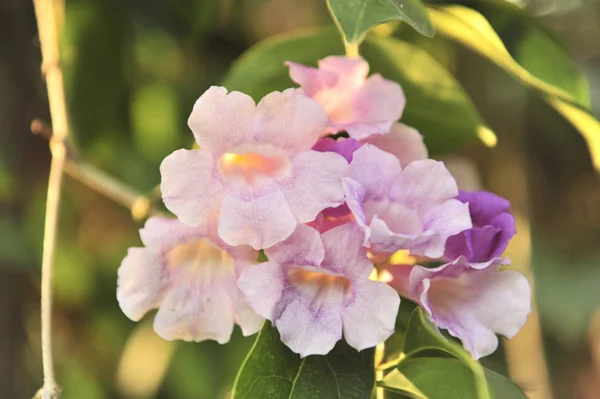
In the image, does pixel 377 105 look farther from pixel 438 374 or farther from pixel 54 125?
pixel 54 125

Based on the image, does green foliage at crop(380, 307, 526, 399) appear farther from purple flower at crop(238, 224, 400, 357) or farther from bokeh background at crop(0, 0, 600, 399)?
bokeh background at crop(0, 0, 600, 399)

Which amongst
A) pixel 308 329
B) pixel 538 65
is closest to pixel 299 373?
pixel 308 329

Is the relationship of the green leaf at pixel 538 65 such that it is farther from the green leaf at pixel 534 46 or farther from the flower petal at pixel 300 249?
the flower petal at pixel 300 249

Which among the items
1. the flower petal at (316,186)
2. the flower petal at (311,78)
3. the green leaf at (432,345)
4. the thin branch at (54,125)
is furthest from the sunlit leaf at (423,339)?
the thin branch at (54,125)

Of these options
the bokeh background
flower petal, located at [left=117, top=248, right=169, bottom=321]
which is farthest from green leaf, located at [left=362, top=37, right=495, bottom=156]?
flower petal, located at [left=117, top=248, right=169, bottom=321]

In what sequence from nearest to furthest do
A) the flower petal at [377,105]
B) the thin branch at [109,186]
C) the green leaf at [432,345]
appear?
the green leaf at [432,345] → the flower petal at [377,105] → the thin branch at [109,186]
